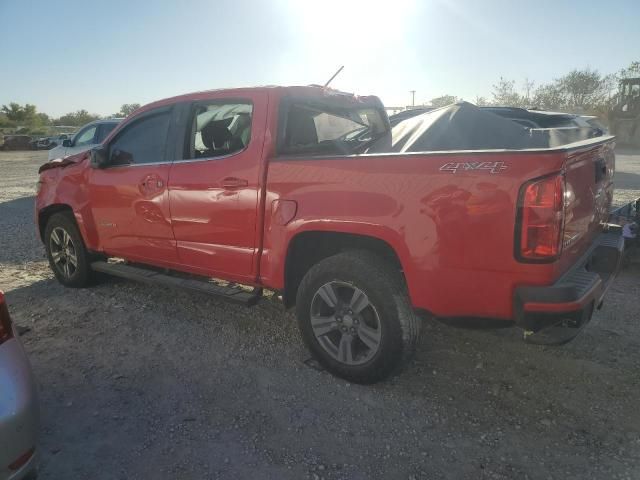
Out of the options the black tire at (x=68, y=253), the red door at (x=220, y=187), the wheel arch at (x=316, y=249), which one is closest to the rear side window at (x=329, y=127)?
the red door at (x=220, y=187)

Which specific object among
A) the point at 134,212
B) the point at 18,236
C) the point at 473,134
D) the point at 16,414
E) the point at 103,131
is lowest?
the point at 18,236

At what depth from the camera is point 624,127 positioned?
27906 millimetres

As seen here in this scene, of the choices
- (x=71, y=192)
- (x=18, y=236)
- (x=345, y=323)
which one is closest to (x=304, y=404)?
(x=345, y=323)

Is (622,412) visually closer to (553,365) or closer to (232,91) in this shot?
(553,365)

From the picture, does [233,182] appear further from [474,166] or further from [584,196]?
[584,196]

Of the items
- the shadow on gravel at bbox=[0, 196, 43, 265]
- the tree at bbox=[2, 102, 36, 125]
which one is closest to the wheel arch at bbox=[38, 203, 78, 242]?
the shadow on gravel at bbox=[0, 196, 43, 265]

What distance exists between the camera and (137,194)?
4.27 meters

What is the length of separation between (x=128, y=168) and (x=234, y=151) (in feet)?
4.18

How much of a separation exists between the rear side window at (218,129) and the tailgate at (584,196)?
2.14 m

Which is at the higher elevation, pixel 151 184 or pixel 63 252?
pixel 151 184

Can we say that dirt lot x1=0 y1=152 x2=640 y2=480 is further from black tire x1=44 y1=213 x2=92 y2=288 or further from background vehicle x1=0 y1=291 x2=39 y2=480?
black tire x1=44 y1=213 x2=92 y2=288

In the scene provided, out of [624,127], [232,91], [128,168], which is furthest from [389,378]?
[624,127]

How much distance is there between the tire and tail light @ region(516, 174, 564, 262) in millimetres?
815

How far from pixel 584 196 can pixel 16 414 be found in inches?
119
